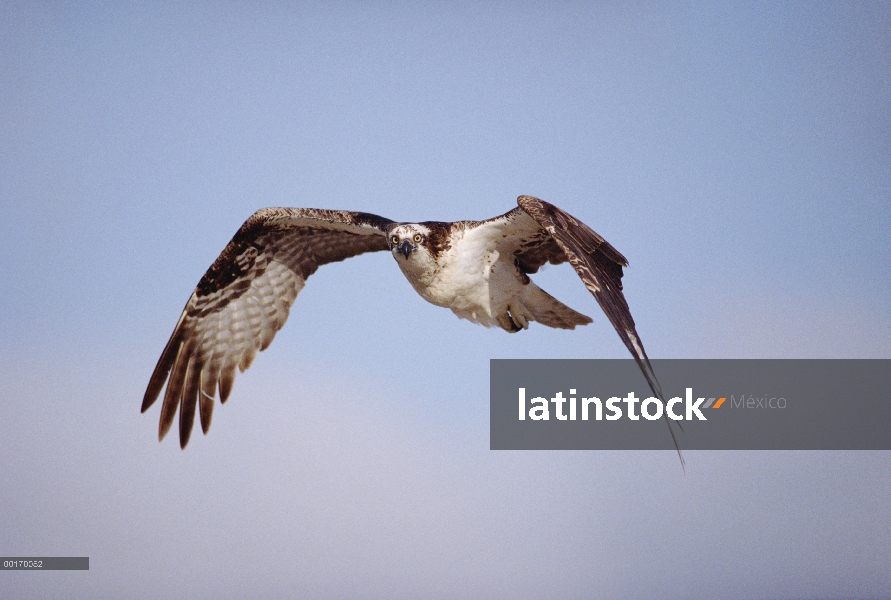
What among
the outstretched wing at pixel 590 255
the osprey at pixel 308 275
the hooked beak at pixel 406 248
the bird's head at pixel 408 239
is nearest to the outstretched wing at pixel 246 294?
the osprey at pixel 308 275

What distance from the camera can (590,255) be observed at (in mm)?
5750

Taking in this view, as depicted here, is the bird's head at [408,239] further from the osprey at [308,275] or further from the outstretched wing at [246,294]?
the outstretched wing at [246,294]

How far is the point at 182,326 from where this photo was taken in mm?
8297

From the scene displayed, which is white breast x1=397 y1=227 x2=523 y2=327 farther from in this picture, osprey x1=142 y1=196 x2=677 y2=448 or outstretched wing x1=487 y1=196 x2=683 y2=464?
outstretched wing x1=487 y1=196 x2=683 y2=464

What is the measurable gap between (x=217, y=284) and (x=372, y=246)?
1.75 m

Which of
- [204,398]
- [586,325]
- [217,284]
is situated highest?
[217,284]

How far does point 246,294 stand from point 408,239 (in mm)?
2388

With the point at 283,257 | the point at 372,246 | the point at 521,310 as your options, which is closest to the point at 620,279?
the point at 521,310

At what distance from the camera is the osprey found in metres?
7.18

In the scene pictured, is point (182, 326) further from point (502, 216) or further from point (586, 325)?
point (586, 325)

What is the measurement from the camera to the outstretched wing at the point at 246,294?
8.05m

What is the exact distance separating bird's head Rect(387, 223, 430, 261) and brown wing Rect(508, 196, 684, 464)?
113 centimetres

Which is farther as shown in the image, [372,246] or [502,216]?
[372,246]

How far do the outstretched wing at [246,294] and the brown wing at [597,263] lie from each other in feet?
8.18
